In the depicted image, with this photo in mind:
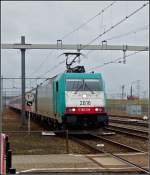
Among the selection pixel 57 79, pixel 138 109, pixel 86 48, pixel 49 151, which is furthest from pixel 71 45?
pixel 138 109

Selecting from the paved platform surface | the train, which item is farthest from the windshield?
the paved platform surface

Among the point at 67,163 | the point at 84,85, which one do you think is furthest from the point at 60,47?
the point at 67,163

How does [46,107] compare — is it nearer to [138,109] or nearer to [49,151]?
[49,151]

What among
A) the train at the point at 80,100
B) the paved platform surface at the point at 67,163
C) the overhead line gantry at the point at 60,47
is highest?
the overhead line gantry at the point at 60,47

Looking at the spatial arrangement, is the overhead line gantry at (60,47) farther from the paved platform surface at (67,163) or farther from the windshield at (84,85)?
the paved platform surface at (67,163)

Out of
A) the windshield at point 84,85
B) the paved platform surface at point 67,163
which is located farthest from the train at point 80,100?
the paved platform surface at point 67,163

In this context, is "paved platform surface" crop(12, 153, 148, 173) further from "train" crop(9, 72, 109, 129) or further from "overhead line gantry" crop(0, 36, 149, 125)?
"overhead line gantry" crop(0, 36, 149, 125)

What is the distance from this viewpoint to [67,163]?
15.3 m

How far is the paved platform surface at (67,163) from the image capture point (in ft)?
45.4

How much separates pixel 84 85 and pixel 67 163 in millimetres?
12657

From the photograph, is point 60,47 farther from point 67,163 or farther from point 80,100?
point 67,163

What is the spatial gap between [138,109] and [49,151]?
51296 mm

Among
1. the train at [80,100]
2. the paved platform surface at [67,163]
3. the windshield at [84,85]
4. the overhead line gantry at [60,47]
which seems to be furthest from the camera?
the overhead line gantry at [60,47]

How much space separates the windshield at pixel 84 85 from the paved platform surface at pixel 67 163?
966cm
